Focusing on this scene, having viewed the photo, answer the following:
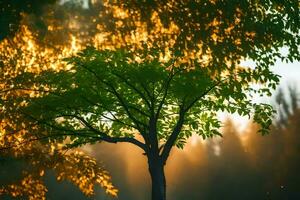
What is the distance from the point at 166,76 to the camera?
10.1 metres

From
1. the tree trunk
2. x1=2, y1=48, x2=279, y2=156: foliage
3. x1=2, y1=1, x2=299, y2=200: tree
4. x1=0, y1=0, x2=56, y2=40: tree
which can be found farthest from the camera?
the tree trunk

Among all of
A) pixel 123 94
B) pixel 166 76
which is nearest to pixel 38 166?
pixel 123 94

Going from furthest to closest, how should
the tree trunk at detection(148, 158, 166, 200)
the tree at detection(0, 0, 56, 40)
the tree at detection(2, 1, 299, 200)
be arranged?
the tree trunk at detection(148, 158, 166, 200)
the tree at detection(2, 1, 299, 200)
the tree at detection(0, 0, 56, 40)

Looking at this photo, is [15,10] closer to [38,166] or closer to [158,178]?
[38,166]

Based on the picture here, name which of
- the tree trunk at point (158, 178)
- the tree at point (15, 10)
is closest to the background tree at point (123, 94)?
the tree trunk at point (158, 178)

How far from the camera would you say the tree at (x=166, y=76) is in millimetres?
6902

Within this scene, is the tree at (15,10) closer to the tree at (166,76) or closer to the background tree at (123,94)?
the tree at (166,76)

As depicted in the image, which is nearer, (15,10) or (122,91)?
(15,10)

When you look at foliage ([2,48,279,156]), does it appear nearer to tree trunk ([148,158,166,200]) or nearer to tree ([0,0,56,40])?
tree trunk ([148,158,166,200])

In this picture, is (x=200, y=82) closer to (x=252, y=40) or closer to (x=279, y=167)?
(x=252, y=40)

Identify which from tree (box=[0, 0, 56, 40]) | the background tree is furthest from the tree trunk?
tree (box=[0, 0, 56, 40])

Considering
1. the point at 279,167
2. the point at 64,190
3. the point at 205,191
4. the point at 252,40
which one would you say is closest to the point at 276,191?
the point at 279,167

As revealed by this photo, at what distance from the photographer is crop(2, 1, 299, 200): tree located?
6.90 meters

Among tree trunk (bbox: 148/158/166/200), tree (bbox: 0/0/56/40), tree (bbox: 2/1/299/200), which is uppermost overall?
tree (bbox: 2/1/299/200)
